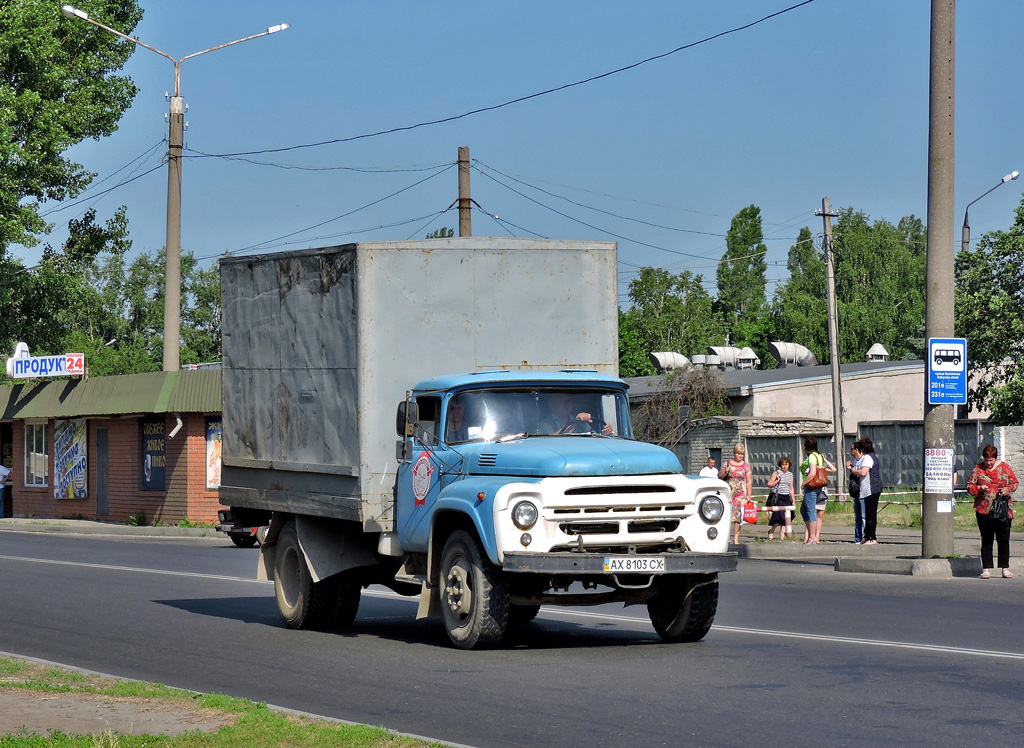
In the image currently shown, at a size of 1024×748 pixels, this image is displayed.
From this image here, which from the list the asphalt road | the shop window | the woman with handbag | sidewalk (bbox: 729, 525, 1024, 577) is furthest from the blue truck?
the shop window

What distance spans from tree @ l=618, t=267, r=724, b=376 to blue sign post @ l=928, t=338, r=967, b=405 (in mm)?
63690

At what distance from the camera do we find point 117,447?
131ft

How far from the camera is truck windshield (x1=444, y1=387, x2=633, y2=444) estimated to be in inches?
468

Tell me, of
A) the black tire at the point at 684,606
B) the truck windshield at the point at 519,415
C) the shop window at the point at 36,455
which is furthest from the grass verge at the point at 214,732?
the shop window at the point at 36,455

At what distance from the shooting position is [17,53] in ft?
125

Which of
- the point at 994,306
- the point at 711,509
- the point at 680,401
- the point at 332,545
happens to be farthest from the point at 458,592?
the point at 680,401

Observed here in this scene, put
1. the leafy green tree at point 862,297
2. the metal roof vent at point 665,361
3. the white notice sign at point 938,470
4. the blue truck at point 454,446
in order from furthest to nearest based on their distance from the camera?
the leafy green tree at point 862,297 < the metal roof vent at point 665,361 < the white notice sign at point 938,470 < the blue truck at point 454,446

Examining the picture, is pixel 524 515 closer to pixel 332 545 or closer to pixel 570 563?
pixel 570 563

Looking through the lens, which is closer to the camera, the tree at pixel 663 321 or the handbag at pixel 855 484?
the handbag at pixel 855 484

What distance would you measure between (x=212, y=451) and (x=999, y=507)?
23.1 m

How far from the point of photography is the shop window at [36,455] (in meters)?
44.3

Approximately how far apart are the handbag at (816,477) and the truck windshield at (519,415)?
40.1 ft

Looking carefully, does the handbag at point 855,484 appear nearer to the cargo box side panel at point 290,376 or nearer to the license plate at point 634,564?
the cargo box side panel at point 290,376

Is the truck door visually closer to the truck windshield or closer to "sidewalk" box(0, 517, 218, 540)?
the truck windshield
